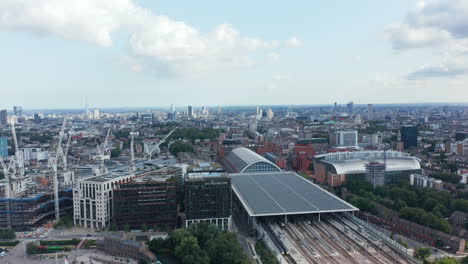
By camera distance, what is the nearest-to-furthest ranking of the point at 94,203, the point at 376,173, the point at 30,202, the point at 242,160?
the point at 94,203 < the point at 30,202 < the point at 376,173 < the point at 242,160

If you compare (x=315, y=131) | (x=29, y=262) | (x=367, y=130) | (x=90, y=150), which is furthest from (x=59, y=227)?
(x=367, y=130)

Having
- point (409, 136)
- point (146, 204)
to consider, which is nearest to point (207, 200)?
point (146, 204)

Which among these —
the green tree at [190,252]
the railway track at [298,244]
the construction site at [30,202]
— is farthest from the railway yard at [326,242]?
the construction site at [30,202]

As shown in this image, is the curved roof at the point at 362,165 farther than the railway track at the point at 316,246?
Yes

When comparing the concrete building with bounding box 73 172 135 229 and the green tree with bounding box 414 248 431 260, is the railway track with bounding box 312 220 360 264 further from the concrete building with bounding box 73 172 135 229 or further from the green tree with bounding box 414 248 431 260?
the concrete building with bounding box 73 172 135 229

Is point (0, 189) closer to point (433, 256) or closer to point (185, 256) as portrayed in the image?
point (185, 256)

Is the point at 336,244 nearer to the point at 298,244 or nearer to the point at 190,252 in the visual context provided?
the point at 298,244

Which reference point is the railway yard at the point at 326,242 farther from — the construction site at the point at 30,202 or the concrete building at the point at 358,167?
the construction site at the point at 30,202

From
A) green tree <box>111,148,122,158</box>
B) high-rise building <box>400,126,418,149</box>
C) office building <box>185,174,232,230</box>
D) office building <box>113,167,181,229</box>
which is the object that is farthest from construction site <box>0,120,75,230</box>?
high-rise building <box>400,126,418,149</box>
